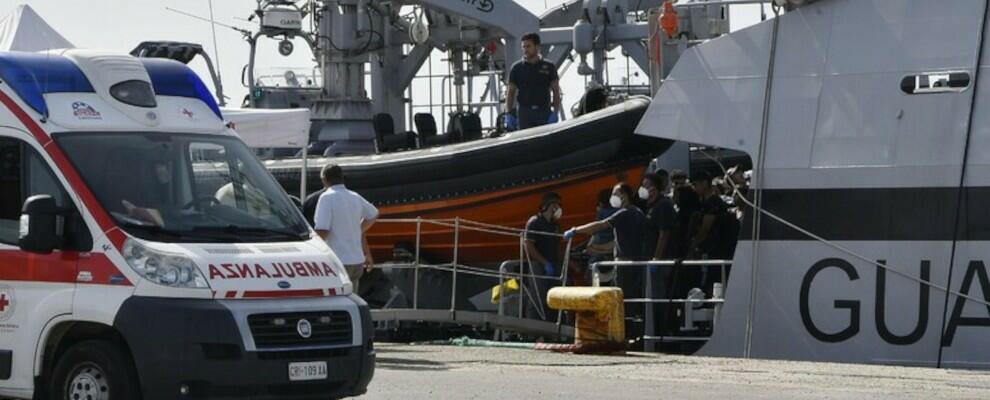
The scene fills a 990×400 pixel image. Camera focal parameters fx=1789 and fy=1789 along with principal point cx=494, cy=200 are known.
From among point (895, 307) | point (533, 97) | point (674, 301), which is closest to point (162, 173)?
point (674, 301)

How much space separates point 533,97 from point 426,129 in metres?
3.50

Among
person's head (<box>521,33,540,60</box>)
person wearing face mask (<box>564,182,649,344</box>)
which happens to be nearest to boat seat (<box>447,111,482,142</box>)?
person's head (<box>521,33,540,60</box>)

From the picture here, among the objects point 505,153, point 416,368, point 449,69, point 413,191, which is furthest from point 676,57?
point 449,69

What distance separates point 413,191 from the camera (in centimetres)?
1886

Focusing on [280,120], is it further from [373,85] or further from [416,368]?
[373,85]

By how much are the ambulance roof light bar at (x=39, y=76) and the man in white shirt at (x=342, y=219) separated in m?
4.05

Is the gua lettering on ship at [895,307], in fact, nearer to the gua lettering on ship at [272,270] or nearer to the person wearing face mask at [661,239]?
the person wearing face mask at [661,239]

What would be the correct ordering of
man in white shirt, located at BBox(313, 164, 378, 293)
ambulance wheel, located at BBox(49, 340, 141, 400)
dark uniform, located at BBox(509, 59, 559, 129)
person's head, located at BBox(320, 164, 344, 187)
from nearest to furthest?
ambulance wheel, located at BBox(49, 340, 141, 400) < man in white shirt, located at BBox(313, 164, 378, 293) < person's head, located at BBox(320, 164, 344, 187) < dark uniform, located at BBox(509, 59, 559, 129)

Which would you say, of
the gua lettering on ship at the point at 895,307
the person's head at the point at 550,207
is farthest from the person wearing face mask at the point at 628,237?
the gua lettering on ship at the point at 895,307

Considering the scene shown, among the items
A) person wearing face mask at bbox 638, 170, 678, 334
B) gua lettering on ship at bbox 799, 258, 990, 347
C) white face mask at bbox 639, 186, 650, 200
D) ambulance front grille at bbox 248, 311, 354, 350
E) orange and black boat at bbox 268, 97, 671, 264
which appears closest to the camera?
ambulance front grille at bbox 248, 311, 354, 350

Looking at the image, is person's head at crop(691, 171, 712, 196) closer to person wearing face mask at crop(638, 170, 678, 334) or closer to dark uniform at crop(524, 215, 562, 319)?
person wearing face mask at crop(638, 170, 678, 334)

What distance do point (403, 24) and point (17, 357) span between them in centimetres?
1512

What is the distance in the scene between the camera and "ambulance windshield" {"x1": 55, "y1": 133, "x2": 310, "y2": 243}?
9.70 metres

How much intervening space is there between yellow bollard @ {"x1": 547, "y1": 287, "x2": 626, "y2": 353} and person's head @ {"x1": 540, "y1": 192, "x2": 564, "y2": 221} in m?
1.88
